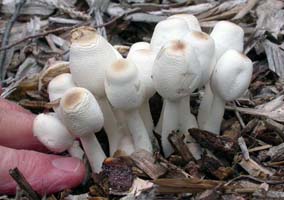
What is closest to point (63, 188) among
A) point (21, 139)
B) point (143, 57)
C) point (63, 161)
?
point (63, 161)

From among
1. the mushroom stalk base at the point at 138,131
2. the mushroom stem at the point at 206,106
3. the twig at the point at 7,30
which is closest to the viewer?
the mushroom stalk base at the point at 138,131

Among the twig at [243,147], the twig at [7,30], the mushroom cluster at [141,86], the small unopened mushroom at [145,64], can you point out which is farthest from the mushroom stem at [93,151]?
the twig at [7,30]

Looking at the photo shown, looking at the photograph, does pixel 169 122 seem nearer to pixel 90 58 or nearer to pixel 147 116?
pixel 147 116

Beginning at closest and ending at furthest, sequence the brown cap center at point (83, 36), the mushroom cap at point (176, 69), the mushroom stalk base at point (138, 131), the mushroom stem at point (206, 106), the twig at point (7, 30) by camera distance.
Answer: the mushroom cap at point (176, 69) → the brown cap center at point (83, 36) → the mushroom stalk base at point (138, 131) → the mushroom stem at point (206, 106) → the twig at point (7, 30)

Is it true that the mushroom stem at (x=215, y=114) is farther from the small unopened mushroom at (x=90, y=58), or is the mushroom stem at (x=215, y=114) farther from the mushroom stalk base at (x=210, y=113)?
the small unopened mushroom at (x=90, y=58)

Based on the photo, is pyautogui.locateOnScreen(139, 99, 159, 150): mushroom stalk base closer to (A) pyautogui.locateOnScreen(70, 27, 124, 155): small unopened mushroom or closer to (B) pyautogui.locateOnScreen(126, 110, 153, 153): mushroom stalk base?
(B) pyautogui.locateOnScreen(126, 110, 153, 153): mushroom stalk base

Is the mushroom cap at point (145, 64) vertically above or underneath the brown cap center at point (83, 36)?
underneath

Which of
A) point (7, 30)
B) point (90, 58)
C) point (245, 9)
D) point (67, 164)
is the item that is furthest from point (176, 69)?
point (7, 30)
